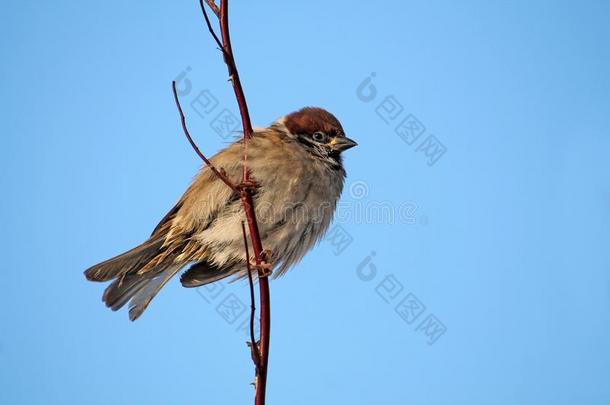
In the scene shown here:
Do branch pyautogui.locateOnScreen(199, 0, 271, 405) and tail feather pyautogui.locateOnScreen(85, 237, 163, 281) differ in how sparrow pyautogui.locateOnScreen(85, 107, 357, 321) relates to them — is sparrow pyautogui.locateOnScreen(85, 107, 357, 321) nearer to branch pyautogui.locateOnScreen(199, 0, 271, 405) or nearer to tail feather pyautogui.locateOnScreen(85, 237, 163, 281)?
tail feather pyautogui.locateOnScreen(85, 237, 163, 281)

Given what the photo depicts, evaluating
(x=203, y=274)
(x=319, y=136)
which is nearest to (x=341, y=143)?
(x=319, y=136)

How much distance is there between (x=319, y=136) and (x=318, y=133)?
3 cm

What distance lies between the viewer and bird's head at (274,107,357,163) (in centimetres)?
491

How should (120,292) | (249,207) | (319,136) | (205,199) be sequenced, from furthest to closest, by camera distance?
(319,136)
(120,292)
(205,199)
(249,207)

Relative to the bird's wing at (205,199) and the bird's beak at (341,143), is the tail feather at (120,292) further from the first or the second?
the bird's beak at (341,143)

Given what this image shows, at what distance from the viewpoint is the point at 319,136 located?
4965 millimetres

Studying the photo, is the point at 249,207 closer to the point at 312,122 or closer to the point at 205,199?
the point at 205,199

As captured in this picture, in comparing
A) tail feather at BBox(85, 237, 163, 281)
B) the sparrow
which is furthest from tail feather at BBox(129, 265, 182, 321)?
tail feather at BBox(85, 237, 163, 281)

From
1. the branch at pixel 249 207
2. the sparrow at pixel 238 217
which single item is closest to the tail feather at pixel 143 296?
the sparrow at pixel 238 217

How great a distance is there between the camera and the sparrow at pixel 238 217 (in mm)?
4258

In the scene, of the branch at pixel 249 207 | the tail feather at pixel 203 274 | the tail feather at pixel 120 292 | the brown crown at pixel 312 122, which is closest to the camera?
the branch at pixel 249 207

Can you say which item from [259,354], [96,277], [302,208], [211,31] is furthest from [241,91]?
[96,277]

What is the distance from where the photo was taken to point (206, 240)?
4453 millimetres

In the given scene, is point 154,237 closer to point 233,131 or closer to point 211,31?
point 233,131
